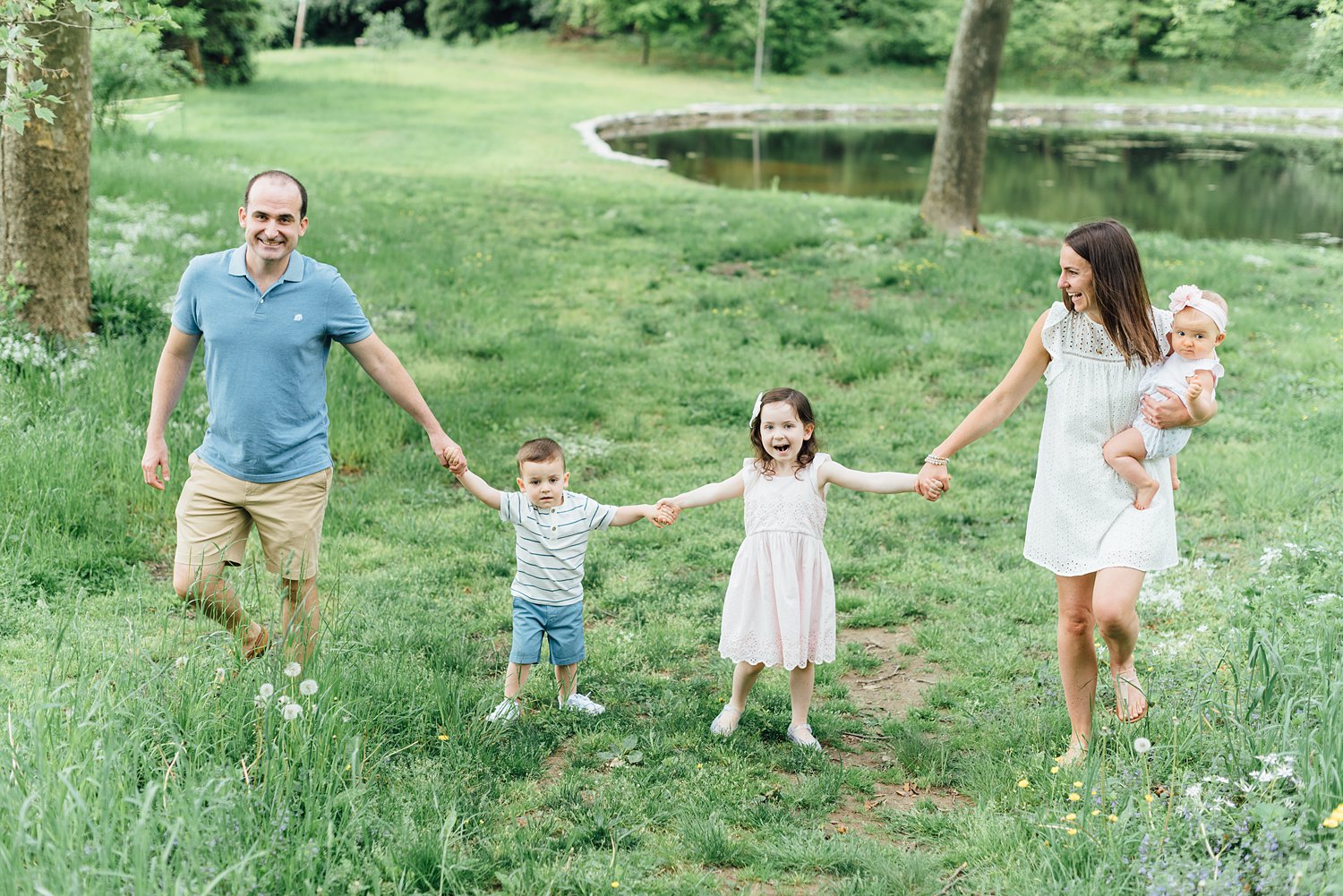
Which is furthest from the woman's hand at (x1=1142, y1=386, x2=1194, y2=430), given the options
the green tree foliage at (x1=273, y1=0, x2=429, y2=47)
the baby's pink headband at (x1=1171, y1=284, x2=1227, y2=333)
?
the green tree foliage at (x1=273, y1=0, x2=429, y2=47)

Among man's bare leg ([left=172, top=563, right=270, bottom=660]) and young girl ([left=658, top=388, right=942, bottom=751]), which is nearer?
man's bare leg ([left=172, top=563, right=270, bottom=660])

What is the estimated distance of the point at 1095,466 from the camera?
4.29 meters

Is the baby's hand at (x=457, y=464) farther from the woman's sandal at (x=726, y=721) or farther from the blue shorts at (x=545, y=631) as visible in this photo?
the woman's sandal at (x=726, y=721)

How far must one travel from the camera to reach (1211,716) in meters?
4.25

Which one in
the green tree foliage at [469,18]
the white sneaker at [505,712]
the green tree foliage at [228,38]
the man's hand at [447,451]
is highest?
the green tree foliage at [469,18]

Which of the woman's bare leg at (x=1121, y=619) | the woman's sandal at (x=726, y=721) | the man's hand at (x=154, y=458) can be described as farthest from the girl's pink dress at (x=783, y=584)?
the man's hand at (x=154, y=458)

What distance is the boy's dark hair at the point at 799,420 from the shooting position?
183 inches

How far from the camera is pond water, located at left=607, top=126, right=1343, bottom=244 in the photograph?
72.4 ft

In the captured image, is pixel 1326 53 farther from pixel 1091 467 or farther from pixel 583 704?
pixel 583 704

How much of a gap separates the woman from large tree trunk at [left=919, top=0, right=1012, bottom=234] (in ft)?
33.9

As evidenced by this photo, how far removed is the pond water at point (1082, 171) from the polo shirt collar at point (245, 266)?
16510 mm

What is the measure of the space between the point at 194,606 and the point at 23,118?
266 centimetres

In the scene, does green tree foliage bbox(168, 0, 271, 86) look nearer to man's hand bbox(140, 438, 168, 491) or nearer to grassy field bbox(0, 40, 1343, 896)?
grassy field bbox(0, 40, 1343, 896)

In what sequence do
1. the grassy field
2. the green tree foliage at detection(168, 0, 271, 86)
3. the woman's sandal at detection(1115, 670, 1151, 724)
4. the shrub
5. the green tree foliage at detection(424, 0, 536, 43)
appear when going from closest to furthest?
the grassy field, the woman's sandal at detection(1115, 670, 1151, 724), the shrub, the green tree foliage at detection(168, 0, 271, 86), the green tree foliage at detection(424, 0, 536, 43)
